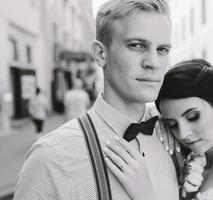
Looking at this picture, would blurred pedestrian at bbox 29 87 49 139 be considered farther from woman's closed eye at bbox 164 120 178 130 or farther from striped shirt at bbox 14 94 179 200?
striped shirt at bbox 14 94 179 200

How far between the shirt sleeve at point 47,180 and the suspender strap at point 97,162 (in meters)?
0.10

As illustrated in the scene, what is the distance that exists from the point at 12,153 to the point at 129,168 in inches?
315

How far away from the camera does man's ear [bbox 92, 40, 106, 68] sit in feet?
5.46

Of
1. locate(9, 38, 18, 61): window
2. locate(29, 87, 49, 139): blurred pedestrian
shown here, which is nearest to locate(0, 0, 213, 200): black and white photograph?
locate(29, 87, 49, 139): blurred pedestrian

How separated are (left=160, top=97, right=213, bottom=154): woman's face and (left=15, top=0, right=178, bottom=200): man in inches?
11.1

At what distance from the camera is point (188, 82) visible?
1967 mm

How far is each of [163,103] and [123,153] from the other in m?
0.50

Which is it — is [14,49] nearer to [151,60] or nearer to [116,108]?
[116,108]

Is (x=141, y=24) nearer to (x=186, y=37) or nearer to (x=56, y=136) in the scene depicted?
(x=56, y=136)

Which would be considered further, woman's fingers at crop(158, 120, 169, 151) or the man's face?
woman's fingers at crop(158, 120, 169, 151)

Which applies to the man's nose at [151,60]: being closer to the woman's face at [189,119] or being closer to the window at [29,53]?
the woman's face at [189,119]

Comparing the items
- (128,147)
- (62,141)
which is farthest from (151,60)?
(62,141)

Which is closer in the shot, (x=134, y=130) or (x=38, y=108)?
(x=134, y=130)

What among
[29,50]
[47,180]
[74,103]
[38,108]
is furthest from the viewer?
[29,50]
